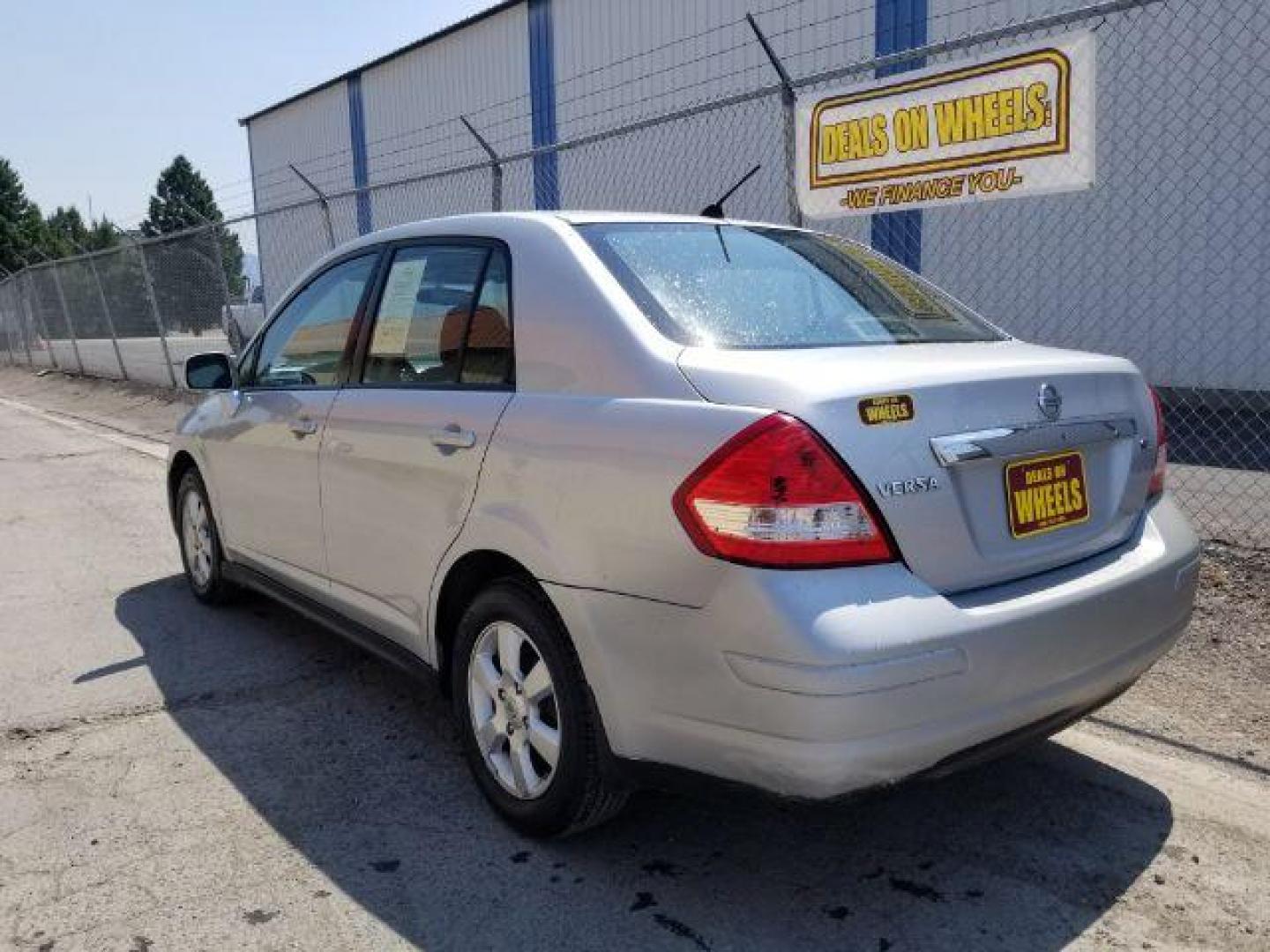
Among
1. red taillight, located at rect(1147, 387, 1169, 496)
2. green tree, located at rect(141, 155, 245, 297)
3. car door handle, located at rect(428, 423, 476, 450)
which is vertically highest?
green tree, located at rect(141, 155, 245, 297)

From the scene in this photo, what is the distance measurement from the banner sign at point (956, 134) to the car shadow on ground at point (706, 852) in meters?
2.92

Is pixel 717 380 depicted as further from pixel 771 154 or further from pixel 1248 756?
pixel 771 154

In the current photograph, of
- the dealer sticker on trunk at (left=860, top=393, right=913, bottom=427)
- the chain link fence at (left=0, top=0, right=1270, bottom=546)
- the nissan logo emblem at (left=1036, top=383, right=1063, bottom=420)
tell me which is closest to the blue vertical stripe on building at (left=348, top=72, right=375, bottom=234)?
the chain link fence at (left=0, top=0, right=1270, bottom=546)

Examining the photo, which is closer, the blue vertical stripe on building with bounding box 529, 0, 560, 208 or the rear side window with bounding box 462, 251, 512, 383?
the rear side window with bounding box 462, 251, 512, 383

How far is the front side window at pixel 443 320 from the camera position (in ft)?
9.78

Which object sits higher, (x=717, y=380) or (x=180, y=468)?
(x=717, y=380)

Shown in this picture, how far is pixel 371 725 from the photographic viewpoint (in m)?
3.66

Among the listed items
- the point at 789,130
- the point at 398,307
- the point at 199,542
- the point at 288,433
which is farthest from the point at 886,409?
the point at 199,542

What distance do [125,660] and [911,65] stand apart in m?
9.26

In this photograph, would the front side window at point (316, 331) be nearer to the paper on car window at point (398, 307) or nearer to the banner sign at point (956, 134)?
the paper on car window at point (398, 307)

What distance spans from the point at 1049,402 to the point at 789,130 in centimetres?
347

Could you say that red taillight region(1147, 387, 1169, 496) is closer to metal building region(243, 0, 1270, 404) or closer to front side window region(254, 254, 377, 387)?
metal building region(243, 0, 1270, 404)

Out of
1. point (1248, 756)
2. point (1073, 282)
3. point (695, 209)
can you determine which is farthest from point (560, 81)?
point (1248, 756)

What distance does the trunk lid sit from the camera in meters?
2.22
